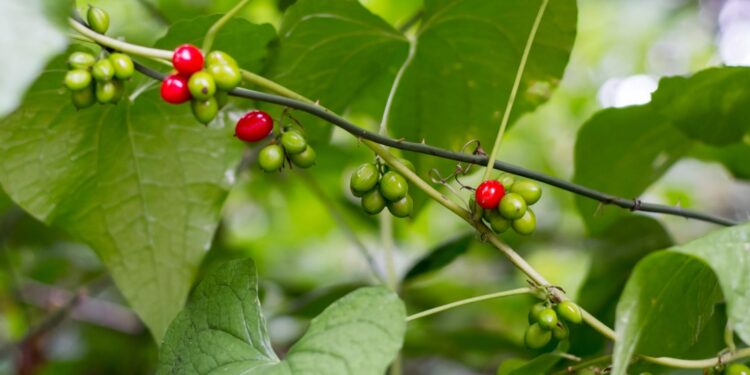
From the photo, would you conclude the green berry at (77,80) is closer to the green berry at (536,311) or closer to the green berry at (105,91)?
the green berry at (105,91)

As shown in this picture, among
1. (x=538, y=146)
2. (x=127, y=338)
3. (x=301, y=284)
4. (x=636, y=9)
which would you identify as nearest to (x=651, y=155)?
(x=301, y=284)

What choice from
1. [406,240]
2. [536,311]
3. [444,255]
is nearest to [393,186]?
[536,311]

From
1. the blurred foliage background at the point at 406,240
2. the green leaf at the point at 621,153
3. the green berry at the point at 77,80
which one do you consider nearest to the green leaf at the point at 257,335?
the green berry at the point at 77,80

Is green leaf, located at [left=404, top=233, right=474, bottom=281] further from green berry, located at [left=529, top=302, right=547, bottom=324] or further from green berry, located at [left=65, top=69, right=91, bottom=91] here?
green berry, located at [left=65, top=69, right=91, bottom=91]

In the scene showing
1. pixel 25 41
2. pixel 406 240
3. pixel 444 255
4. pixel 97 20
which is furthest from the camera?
pixel 406 240

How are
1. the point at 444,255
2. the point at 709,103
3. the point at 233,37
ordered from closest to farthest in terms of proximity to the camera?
the point at 233,37 < the point at 709,103 < the point at 444,255

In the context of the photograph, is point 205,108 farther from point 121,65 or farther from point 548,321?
point 548,321

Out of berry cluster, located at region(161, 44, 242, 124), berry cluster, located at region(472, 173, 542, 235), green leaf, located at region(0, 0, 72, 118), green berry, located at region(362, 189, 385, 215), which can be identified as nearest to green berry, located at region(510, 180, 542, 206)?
berry cluster, located at region(472, 173, 542, 235)
